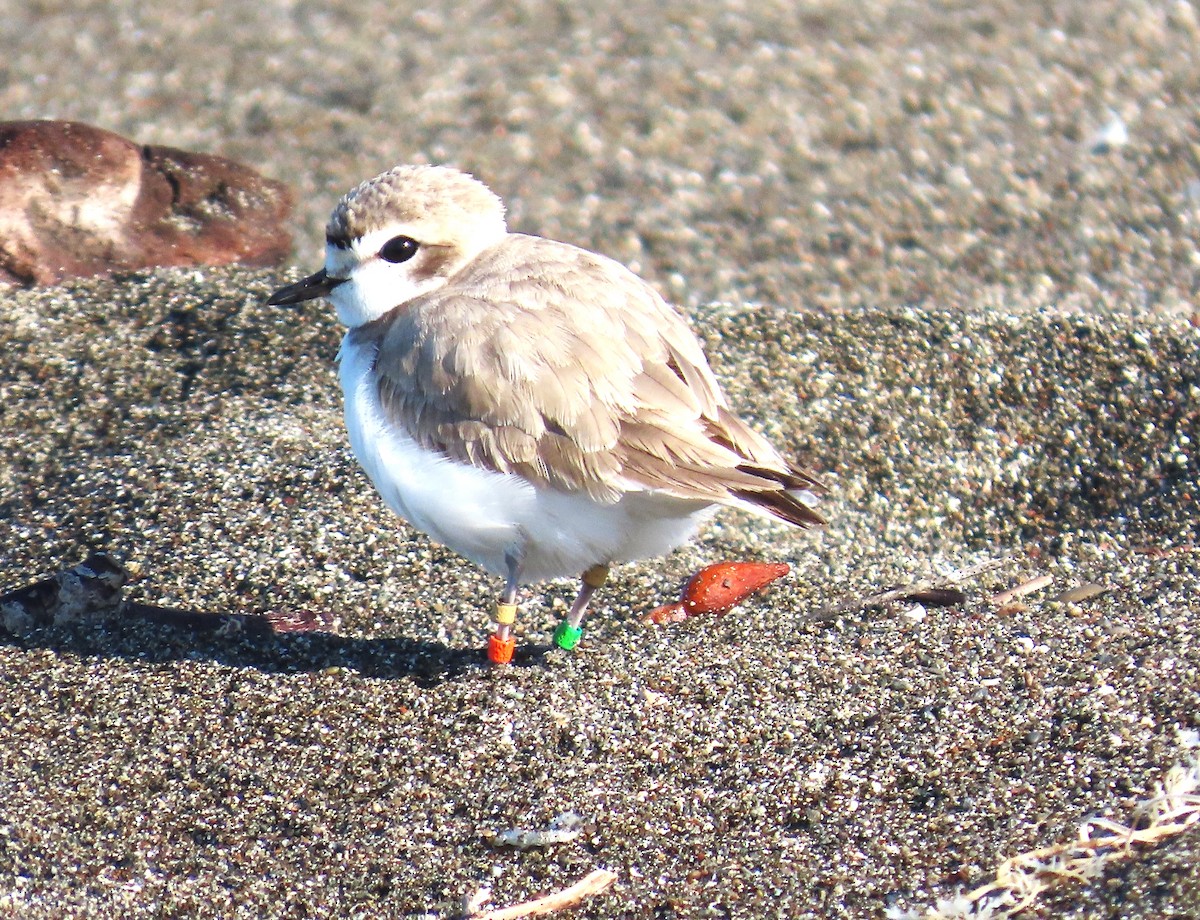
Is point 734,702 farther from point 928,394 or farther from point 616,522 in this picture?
point 928,394

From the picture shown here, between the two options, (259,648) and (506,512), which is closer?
(506,512)

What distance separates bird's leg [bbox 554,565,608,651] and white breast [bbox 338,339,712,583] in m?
0.10

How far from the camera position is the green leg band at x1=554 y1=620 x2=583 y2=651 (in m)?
3.66

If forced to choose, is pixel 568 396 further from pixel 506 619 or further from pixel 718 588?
pixel 718 588

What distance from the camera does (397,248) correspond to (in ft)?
12.2

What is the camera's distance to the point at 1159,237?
618 centimetres

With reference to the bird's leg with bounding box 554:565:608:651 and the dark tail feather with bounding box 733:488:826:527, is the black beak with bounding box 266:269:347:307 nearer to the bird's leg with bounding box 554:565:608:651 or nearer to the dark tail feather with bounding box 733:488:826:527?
the bird's leg with bounding box 554:565:608:651

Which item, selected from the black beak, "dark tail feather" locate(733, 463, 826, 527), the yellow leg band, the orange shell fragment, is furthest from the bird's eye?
the orange shell fragment

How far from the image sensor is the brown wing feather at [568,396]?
10.9 ft

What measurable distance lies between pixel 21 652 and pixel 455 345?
4.41 feet

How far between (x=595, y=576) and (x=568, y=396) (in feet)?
1.74

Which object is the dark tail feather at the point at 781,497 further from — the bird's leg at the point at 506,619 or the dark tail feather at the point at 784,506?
the bird's leg at the point at 506,619

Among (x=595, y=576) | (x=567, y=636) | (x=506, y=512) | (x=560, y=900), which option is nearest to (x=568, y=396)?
(x=506, y=512)

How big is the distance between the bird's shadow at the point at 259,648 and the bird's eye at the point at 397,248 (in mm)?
1003
